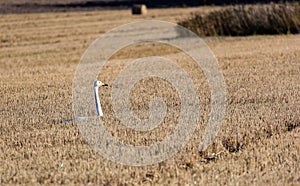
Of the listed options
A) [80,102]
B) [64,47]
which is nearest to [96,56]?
[64,47]

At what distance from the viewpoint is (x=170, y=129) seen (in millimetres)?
9758

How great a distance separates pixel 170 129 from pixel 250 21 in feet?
64.5

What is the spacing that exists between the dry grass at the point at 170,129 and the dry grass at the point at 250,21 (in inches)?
264

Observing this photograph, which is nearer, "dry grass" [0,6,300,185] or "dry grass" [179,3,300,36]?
"dry grass" [0,6,300,185]

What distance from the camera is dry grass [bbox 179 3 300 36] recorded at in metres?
28.1

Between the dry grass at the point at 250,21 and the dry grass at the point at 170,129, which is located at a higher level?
the dry grass at the point at 170,129

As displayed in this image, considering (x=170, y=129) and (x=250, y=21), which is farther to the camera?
(x=250, y=21)

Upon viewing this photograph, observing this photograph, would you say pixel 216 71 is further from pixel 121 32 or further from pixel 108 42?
pixel 121 32

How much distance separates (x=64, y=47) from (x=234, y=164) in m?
19.6

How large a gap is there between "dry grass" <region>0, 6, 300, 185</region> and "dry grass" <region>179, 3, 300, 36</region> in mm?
6696

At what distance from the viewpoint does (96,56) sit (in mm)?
23172

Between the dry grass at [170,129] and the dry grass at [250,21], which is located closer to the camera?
the dry grass at [170,129]

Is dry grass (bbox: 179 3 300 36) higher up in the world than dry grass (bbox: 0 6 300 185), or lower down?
lower down

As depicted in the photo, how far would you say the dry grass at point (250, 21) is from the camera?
1107 inches
